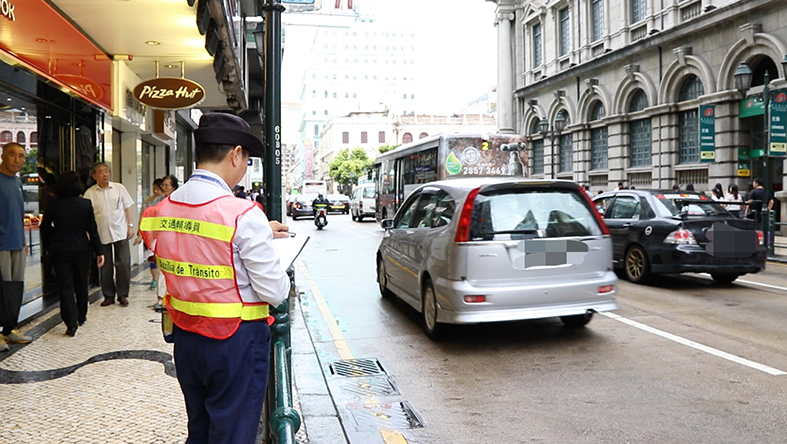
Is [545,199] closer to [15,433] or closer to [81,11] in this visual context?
[15,433]

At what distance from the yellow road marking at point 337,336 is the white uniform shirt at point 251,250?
2077 mm

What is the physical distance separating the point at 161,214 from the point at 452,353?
4332 mm

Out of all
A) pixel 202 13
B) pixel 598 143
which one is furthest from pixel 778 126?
pixel 598 143

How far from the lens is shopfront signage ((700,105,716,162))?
21422mm

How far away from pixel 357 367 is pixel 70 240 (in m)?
3.61

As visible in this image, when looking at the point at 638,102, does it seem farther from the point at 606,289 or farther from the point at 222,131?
the point at 222,131

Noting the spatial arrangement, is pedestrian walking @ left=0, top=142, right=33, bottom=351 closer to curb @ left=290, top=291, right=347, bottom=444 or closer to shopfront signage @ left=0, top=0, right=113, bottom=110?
shopfront signage @ left=0, top=0, right=113, bottom=110

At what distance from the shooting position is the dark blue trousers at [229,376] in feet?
8.13

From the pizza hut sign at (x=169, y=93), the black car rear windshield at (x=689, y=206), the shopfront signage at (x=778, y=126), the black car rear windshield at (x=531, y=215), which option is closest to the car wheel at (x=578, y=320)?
the black car rear windshield at (x=531, y=215)

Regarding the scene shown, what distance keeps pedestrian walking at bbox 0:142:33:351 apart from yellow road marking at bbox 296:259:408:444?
3177 millimetres

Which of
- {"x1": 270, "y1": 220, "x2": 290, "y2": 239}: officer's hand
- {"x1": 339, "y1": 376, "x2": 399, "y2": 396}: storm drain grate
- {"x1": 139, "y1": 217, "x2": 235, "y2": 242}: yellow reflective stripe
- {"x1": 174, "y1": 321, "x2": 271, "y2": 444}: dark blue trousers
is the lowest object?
{"x1": 339, "y1": 376, "x2": 399, "y2": 396}: storm drain grate

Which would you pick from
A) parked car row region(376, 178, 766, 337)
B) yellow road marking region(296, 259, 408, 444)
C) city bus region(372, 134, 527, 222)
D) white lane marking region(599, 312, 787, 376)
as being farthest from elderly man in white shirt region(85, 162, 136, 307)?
city bus region(372, 134, 527, 222)

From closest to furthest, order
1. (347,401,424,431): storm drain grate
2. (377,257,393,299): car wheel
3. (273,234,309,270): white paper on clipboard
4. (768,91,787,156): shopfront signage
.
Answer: (273,234,309,270): white paper on clipboard
(347,401,424,431): storm drain grate
(377,257,393,299): car wheel
(768,91,787,156): shopfront signage

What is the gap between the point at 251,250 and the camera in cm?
243
